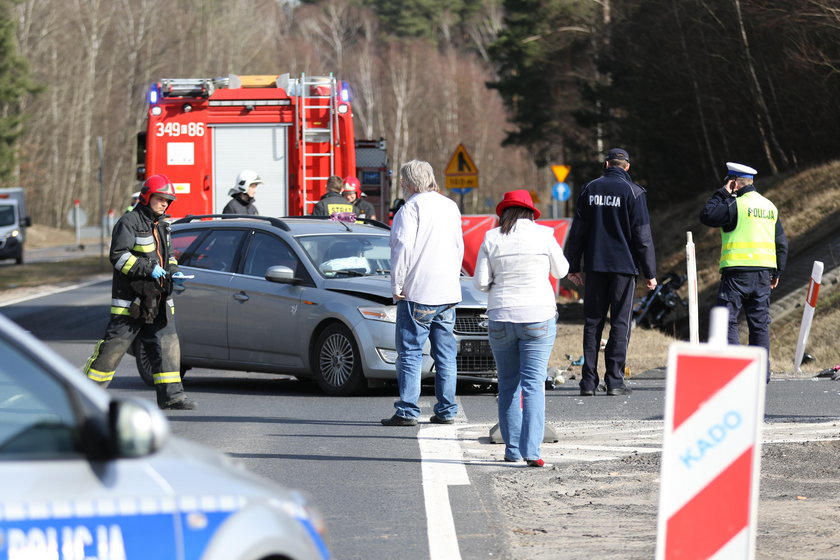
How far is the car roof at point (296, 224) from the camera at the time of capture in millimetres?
13352

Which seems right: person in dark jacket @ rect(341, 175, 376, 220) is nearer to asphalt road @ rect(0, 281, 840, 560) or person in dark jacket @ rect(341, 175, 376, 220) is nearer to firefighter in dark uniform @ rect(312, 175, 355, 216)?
firefighter in dark uniform @ rect(312, 175, 355, 216)

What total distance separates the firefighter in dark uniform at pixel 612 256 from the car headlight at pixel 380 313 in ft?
4.97

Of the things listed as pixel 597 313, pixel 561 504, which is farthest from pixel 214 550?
pixel 597 313

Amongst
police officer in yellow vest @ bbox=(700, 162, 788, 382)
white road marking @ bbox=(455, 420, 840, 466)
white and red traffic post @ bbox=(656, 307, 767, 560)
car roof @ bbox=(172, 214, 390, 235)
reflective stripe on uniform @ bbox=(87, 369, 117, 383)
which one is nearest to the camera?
white and red traffic post @ bbox=(656, 307, 767, 560)

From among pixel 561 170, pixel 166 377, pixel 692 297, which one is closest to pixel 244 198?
pixel 166 377

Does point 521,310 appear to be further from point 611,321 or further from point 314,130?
point 314,130

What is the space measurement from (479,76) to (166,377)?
293ft

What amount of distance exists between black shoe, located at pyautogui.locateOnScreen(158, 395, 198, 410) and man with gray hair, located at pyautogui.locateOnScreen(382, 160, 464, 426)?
6.00ft

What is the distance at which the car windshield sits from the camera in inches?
511

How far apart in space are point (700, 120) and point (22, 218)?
22.1 meters

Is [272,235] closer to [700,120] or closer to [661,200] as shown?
[700,120]

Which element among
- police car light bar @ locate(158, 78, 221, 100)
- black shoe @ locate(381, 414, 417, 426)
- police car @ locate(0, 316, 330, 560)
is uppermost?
police car light bar @ locate(158, 78, 221, 100)

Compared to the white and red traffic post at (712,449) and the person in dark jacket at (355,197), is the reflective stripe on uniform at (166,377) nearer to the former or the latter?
the person in dark jacket at (355,197)

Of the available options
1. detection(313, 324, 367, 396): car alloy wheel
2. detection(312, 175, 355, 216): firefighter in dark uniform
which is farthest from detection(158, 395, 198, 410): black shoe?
detection(312, 175, 355, 216): firefighter in dark uniform
